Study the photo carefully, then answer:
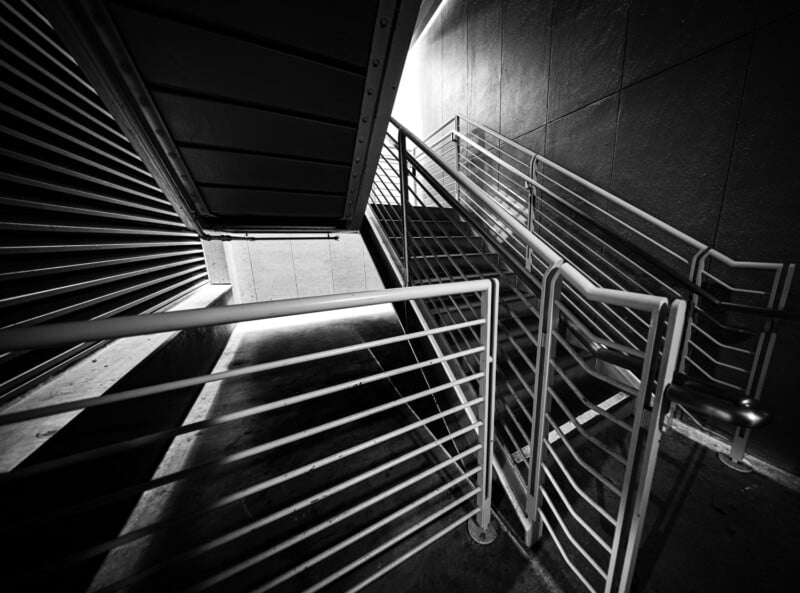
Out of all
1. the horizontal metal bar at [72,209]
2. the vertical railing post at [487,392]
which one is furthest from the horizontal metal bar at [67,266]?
the vertical railing post at [487,392]

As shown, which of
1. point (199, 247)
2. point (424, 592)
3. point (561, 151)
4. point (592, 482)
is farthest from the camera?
point (199, 247)

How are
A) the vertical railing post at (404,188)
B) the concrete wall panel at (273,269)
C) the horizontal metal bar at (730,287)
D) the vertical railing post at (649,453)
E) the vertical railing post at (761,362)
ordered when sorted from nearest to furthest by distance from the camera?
the vertical railing post at (649,453), the vertical railing post at (761,362), the horizontal metal bar at (730,287), the vertical railing post at (404,188), the concrete wall panel at (273,269)

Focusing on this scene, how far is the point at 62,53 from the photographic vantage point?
206 centimetres

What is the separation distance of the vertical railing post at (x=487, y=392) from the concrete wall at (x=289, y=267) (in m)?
4.37

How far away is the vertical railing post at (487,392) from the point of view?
46.9 inches

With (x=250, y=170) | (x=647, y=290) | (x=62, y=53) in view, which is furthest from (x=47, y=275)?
(x=647, y=290)

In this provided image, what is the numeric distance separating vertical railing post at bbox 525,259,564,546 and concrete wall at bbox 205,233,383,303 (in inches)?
178

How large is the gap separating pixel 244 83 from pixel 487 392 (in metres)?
2.18

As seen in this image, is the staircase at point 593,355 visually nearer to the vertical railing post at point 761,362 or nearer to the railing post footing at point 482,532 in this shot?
the vertical railing post at point 761,362

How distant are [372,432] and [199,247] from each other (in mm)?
→ 4492

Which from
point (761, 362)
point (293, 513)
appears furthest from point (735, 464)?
point (293, 513)

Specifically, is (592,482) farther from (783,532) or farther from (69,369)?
(69,369)

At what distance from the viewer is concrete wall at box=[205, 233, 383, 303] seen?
16.8ft

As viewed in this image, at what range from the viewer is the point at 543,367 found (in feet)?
3.70
